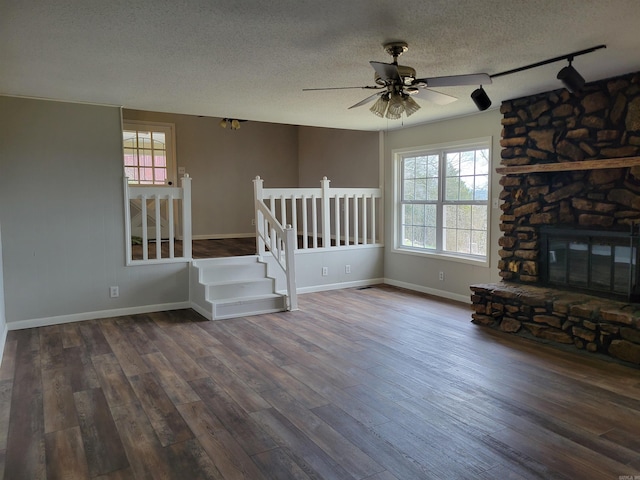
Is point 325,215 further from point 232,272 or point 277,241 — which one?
point 232,272

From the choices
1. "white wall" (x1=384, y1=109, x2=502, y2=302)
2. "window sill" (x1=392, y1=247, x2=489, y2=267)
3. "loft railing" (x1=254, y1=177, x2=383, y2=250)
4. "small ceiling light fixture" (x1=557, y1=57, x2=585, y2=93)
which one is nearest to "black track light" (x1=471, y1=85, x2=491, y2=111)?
"small ceiling light fixture" (x1=557, y1=57, x2=585, y2=93)

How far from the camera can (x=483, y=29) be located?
290 centimetres

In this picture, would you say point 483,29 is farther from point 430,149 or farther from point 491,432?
point 430,149

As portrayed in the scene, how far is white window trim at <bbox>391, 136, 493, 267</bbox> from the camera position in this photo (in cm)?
548

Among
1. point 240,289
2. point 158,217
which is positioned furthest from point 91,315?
point 240,289

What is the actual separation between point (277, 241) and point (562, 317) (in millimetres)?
3515

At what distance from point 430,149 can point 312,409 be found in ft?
14.2

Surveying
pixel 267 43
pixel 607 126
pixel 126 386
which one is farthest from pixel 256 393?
pixel 607 126

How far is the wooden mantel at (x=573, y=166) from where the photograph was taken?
3.91m

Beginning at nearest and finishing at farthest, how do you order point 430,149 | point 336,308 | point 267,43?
point 267,43, point 336,308, point 430,149

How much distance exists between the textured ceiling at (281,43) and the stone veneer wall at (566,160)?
226mm

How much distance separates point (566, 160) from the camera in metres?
4.45

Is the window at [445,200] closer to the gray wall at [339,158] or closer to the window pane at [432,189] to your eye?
the window pane at [432,189]

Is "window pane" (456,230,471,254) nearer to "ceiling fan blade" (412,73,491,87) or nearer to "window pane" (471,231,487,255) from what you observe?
"window pane" (471,231,487,255)
